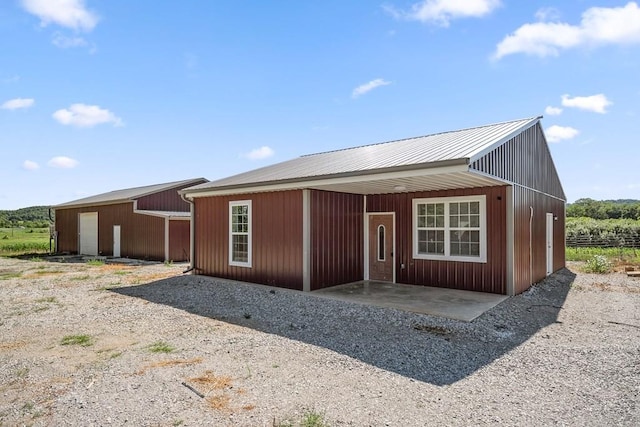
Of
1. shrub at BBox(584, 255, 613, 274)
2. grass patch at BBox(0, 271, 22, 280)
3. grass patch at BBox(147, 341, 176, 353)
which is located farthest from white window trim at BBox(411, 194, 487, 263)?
grass patch at BBox(0, 271, 22, 280)

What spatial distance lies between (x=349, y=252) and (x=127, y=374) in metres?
6.62

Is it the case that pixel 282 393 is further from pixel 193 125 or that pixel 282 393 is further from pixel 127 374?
pixel 193 125

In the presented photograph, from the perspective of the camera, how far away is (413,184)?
8.32 m

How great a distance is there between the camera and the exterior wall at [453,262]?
8.48 metres

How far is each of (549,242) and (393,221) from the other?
581 cm

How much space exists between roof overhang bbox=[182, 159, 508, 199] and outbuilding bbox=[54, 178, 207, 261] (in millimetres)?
8319

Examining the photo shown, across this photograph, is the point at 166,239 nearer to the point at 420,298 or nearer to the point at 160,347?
the point at 420,298

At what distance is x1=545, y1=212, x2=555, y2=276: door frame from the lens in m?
11.9

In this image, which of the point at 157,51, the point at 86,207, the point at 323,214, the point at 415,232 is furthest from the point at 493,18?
the point at 86,207

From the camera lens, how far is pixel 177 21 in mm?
10047

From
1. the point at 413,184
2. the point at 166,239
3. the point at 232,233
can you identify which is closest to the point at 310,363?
the point at 413,184

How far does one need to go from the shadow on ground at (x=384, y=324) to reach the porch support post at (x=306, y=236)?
482mm

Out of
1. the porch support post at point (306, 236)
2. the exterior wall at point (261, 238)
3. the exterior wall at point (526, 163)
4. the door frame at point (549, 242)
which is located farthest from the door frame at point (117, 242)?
the door frame at point (549, 242)

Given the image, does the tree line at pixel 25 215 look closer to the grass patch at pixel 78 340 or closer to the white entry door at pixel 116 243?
the white entry door at pixel 116 243
